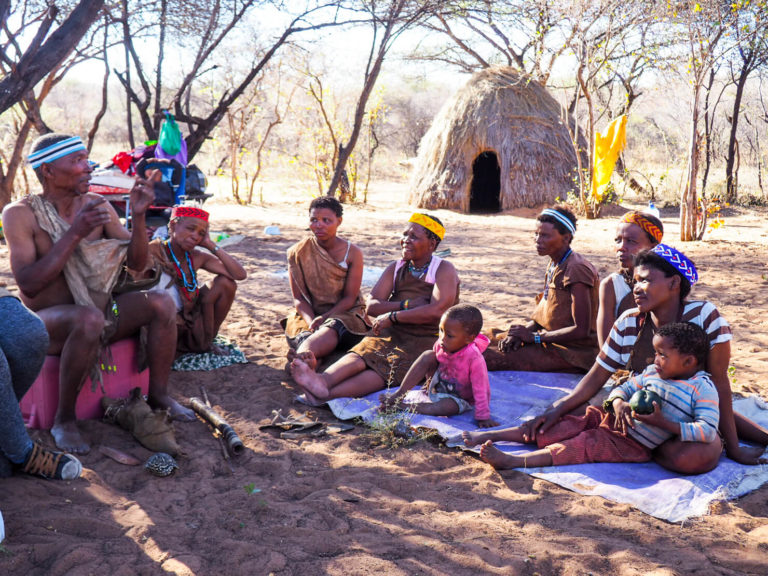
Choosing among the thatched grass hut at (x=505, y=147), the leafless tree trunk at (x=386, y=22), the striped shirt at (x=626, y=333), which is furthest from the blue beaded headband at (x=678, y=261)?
the thatched grass hut at (x=505, y=147)

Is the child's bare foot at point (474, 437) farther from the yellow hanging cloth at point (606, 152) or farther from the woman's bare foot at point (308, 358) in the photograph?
the yellow hanging cloth at point (606, 152)

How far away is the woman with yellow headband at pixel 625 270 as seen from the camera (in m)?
3.69

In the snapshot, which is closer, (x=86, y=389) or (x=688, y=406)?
(x=688, y=406)

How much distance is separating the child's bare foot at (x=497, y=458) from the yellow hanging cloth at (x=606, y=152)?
8.92 metres

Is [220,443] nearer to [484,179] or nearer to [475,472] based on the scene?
[475,472]

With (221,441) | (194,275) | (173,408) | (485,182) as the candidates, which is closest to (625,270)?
(221,441)

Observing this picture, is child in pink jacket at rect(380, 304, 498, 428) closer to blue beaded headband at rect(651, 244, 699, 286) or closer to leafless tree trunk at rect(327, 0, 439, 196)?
blue beaded headband at rect(651, 244, 699, 286)

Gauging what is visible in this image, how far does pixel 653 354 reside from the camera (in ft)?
10.8

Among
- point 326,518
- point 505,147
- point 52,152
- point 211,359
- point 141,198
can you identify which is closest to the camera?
point 326,518

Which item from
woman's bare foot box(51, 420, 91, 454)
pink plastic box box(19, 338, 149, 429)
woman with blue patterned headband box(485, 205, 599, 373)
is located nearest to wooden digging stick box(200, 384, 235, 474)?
pink plastic box box(19, 338, 149, 429)

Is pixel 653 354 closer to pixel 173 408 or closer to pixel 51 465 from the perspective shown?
pixel 173 408

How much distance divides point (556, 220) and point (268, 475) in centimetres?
223

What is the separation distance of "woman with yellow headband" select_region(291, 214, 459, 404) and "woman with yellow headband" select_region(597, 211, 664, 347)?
3.09ft

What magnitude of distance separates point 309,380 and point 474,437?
1.06 meters
